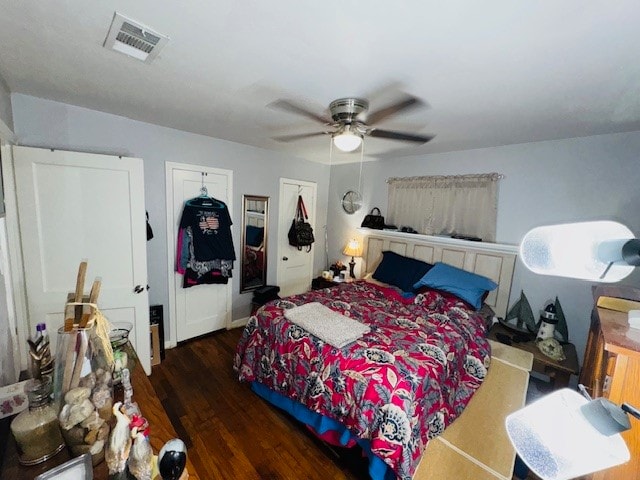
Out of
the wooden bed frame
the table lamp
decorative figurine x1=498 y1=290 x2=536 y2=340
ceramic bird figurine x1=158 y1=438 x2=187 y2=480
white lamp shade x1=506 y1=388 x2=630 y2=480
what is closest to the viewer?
white lamp shade x1=506 y1=388 x2=630 y2=480

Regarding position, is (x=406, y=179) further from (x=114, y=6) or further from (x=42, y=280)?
(x=42, y=280)

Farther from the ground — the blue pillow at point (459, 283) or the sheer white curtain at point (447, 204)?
the sheer white curtain at point (447, 204)

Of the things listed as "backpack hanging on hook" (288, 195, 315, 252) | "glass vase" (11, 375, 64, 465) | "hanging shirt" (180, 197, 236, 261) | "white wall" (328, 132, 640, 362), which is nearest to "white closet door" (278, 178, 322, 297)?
"backpack hanging on hook" (288, 195, 315, 252)

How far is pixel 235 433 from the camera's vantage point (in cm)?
189

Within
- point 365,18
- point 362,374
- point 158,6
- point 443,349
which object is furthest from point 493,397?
Result: point 158,6

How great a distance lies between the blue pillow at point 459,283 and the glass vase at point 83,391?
104 inches

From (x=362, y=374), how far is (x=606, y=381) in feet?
3.50

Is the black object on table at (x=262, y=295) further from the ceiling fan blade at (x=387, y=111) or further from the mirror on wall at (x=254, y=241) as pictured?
the ceiling fan blade at (x=387, y=111)

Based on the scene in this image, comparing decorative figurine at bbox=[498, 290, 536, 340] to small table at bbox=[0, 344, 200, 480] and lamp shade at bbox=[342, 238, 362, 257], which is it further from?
small table at bbox=[0, 344, 200, 480]

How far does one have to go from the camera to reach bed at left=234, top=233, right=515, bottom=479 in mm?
1497

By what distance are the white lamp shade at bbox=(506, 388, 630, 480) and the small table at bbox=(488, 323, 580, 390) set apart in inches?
79.9

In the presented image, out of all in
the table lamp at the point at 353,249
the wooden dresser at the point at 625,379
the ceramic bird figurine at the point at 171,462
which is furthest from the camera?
the table lamp at the point at 353,249

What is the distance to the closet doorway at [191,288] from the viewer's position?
2.78 m

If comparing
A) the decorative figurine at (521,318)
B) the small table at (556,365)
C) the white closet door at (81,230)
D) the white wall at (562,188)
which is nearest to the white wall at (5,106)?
the white closet door at (81,230)
